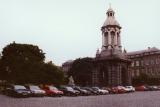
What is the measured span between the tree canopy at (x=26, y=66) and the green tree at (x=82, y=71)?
663 inches

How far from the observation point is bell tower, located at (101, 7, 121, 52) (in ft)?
277

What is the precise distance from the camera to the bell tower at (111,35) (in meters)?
84.4

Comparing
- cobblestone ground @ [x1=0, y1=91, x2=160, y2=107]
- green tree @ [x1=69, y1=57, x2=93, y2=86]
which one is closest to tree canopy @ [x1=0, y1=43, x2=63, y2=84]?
green tree @ [x1=69, y1=57, x2=93, y2=86]

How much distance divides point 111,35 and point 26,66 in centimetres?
2375

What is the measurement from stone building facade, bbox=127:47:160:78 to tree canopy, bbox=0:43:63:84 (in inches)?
2035

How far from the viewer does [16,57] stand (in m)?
74.2

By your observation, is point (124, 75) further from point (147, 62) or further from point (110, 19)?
point (147, 62)

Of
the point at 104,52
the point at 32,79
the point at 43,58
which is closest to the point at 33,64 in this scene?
the point at 32,79

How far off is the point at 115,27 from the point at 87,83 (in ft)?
70.6

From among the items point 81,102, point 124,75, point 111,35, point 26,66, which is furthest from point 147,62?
point 81,102

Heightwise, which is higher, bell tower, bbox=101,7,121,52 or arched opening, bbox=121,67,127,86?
bell tower, bbox=101,7,121,52

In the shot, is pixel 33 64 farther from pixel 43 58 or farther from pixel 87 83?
pixel 87 83

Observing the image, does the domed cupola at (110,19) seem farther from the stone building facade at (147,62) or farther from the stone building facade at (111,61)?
the stone building facade at (147,62)

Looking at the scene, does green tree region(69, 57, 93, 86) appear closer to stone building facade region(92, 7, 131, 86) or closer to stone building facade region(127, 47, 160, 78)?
stone building facade region(92, 7, 131, 86)
